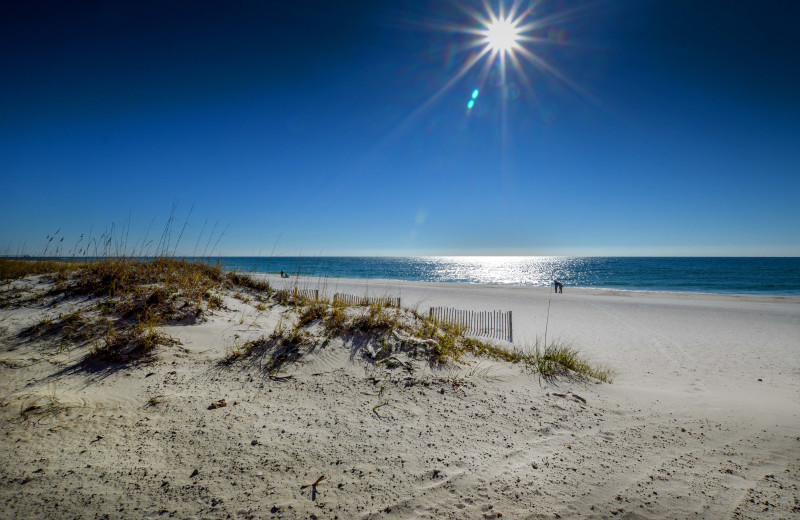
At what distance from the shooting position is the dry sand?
246 cm

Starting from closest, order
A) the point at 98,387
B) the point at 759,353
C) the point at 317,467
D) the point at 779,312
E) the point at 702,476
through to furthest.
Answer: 1. the point at 317,467
2. the point at 702,476
3. the point at 98,387
4. the point at 759,353
5. the point at 779,312

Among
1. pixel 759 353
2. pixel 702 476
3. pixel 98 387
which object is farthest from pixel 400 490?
pixel 759 353

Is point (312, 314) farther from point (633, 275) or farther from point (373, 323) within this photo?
point (633, 275)

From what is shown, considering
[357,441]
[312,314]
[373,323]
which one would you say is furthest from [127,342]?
[357,441]

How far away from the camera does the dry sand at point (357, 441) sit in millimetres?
2463

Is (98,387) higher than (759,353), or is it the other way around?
(98,387)

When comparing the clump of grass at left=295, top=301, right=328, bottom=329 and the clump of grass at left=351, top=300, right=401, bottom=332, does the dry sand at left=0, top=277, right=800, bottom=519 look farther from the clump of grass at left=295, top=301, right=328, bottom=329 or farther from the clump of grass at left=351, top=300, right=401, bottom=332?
the clump of grass at left=295, top=301, right=328, bottom=329

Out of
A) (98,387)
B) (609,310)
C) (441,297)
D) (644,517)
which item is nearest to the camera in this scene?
(644,517)

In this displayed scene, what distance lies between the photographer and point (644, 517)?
2498 millimetres

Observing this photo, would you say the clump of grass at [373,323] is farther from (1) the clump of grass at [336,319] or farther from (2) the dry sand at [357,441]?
(2) the dry sand at [357,441]

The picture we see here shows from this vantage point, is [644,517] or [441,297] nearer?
[644,517]

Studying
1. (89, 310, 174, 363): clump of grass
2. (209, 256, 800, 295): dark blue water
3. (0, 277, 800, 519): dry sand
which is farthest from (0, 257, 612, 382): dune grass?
(209, 256, 800, 295): dark blue water

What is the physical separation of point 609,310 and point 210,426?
23.0 m

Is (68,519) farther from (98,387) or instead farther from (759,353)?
(759,353)
